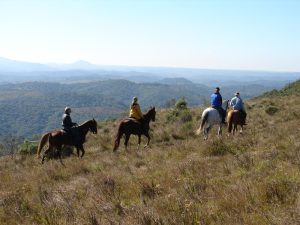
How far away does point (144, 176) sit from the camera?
32.7 feet

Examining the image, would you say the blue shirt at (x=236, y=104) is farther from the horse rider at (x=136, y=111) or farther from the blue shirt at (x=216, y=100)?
the horse rider at (x=136, y=111)

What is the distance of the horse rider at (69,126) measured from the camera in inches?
651

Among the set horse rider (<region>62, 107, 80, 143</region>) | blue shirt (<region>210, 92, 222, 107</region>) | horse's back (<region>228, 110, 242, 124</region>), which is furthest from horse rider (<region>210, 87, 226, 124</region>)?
horse rider (<region>62, 107, 80, 143</region>)

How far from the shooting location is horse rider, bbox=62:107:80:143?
54.3 feet

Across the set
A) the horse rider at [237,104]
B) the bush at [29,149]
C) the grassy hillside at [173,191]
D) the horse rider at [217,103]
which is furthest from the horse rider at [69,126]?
the horse rider at [237,104]

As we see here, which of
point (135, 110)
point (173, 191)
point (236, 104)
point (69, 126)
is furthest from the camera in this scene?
point (236, 104)

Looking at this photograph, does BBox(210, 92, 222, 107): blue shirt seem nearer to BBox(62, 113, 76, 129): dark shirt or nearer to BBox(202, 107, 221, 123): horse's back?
BBox(202, 107, 221, 123): horse's back

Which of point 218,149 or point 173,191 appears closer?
point 173,191

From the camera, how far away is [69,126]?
16.8 metres

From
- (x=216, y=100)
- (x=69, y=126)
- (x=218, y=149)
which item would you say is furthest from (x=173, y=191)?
(x=216, y=100)

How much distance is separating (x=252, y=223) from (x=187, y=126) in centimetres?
1849

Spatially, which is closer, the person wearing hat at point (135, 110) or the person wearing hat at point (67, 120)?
the person wearing hat at point (67, 120)

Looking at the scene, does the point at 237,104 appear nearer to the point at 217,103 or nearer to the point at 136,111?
the point at 217,103

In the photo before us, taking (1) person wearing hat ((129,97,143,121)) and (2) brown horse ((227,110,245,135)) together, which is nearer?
(1) person wearing hat ((129,97,143,121))
